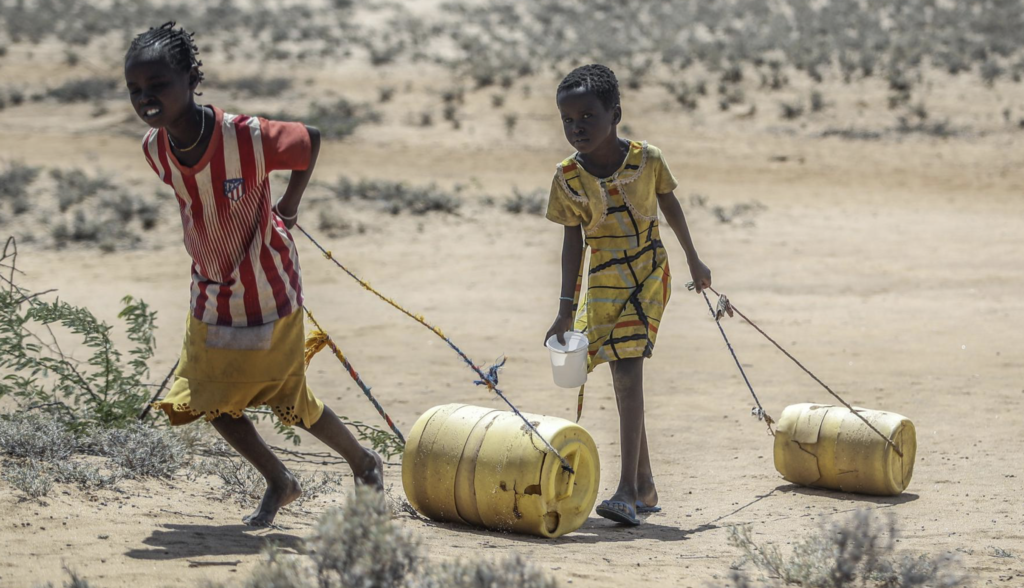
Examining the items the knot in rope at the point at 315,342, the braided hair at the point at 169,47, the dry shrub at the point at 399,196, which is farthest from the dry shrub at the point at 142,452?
the dry shrub at the point at 399,196

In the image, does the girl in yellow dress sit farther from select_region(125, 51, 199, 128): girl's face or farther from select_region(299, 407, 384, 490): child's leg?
select_region(125, 51, 199, 128): girl's face

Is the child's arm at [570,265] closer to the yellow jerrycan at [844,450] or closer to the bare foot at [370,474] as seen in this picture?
the bare foot at [370,474]

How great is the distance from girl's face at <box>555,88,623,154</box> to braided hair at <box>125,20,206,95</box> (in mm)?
1465

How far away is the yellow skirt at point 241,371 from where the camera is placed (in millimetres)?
3762

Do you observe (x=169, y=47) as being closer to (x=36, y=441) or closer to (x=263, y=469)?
(x=263, y=469)

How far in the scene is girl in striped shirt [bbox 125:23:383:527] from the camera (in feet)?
11.9

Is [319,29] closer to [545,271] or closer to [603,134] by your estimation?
[545,271]

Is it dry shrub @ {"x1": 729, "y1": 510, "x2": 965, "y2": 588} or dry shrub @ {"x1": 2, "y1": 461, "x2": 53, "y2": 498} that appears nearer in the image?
dry shrub @ {"x1": 729, "y1": 510, "x2": 965, "y2": 588}

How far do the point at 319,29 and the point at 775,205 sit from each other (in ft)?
57.2

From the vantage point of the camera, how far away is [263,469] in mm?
4070

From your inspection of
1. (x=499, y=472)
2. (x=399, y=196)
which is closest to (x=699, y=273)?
(x=499, y=472)

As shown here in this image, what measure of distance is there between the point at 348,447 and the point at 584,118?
157 centimetres

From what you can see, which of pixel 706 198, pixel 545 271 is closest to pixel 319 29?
pixel 706 198

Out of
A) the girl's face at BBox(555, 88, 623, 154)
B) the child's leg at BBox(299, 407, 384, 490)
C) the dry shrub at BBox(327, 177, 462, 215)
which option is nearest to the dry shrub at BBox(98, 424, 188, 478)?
the child's leg at BBox(299, 407, 384, 490)
